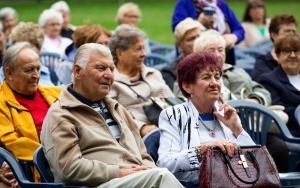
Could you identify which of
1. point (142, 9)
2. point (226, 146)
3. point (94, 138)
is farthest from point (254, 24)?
point (142, 9)

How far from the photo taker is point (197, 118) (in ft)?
20.9

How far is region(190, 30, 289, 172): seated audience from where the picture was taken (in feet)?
25.3

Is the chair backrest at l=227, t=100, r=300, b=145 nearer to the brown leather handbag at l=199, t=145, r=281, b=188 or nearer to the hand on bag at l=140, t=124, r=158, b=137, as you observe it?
the hand on bag at l=140, t=124, r=158, b=137

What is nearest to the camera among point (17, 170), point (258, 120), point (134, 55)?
point (17, 170)

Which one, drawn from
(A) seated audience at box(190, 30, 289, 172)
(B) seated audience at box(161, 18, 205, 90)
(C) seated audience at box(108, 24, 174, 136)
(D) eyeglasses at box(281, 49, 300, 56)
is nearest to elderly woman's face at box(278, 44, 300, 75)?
(D) eyeglasses at box(281, 49, 300, 56)

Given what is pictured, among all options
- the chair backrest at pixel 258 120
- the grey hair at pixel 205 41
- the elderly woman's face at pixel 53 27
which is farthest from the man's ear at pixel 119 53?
the elderly woman's face at pixel 53 27

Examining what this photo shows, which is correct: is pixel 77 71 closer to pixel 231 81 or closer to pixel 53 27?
pixel 231 81

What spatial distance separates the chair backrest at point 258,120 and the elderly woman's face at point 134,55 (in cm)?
97

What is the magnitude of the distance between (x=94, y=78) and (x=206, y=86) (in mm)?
781

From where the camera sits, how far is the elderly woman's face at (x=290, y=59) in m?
8.26

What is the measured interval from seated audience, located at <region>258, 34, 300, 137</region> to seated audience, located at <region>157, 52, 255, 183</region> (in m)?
1.80

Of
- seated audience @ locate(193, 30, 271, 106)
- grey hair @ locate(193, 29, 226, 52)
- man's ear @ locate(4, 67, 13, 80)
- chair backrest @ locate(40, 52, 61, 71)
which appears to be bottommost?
chair backrest @ locate(40, 52, 61, 71)

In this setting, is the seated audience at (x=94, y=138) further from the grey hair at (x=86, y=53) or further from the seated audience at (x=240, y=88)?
the seated audience at (x=240, y=88)

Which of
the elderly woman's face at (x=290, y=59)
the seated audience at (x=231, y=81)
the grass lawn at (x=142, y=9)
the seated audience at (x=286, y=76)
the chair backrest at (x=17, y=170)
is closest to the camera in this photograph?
the chair backrest at (x=17, y=170)
